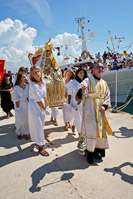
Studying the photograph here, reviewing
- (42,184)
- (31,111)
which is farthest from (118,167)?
(31,111)

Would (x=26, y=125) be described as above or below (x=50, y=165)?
above

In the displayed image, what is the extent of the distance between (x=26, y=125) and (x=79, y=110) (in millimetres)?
1534

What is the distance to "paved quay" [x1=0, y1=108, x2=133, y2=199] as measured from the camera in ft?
7.09

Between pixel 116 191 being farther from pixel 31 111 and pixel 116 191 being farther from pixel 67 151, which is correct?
pixel 31 111

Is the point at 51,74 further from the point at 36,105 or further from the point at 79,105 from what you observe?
the point at 36,105

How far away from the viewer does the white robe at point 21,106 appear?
13.1ft

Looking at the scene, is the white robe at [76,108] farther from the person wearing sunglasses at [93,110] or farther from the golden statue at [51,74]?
the person wearing sunglasses at [93,110]

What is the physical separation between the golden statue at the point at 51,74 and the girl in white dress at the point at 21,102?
64 centimetres

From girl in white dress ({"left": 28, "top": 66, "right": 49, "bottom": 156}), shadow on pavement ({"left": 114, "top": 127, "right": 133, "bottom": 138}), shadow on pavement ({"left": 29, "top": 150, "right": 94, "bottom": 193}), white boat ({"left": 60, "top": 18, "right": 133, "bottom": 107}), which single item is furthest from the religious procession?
white boat ({"left": 60, "top": 18, "right": 133, "bottom": 107})

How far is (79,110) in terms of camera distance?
4004 millimetres

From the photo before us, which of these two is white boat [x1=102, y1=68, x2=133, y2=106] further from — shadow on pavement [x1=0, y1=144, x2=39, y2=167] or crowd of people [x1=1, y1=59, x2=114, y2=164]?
shadow on pavement [x1=0, y1=144, x2=39, y2=167]

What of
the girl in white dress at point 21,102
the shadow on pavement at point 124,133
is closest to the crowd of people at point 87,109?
the girl in white dress at point 21,102

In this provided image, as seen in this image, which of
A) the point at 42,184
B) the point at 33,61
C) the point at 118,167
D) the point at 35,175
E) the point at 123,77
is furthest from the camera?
the point at 123,77

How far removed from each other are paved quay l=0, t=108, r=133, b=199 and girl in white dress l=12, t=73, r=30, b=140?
282mm
